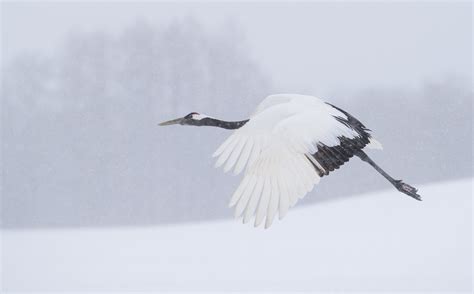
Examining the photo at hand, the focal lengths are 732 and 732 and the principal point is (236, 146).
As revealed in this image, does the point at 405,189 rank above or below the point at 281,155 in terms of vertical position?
below

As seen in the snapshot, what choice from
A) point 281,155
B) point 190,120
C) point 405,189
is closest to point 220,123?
point 190,120

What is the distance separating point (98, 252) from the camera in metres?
4.96

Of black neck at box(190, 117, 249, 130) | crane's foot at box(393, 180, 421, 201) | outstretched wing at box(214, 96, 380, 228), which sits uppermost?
black neck at box(190, 117, 249, 130)

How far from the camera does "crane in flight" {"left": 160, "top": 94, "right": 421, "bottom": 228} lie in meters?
2.29

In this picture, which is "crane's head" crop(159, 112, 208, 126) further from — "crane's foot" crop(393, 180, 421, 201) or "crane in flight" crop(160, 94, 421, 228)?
"crane's foot" crop(393, 180, 421, 201)

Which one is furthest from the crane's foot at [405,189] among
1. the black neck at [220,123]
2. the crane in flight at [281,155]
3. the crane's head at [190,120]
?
the crane's head at [190,120]

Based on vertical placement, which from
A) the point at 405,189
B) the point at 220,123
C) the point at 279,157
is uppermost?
the point at 220,123

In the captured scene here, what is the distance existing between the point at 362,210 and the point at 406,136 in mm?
4791

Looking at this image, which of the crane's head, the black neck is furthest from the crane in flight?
the crane's head

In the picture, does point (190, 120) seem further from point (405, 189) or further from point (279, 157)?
point (405, 189)

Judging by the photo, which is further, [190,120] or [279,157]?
[190,120]

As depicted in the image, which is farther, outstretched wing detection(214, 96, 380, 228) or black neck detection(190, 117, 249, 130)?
black neck detection(190, 117, 249, 130)

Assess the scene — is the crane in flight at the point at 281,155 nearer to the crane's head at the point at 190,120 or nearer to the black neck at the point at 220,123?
the black neck at the point at 220,123

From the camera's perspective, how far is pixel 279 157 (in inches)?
94.3
